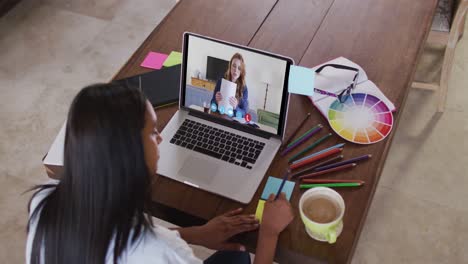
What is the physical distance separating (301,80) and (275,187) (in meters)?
0.39

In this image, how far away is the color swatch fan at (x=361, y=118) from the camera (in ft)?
4.62

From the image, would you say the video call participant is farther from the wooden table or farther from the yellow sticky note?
the yellow sticky note

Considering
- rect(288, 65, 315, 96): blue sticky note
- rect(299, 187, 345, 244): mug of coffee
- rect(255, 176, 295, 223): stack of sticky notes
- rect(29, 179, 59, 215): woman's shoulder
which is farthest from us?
rect(288, 65, 315, 96): blue sticky note

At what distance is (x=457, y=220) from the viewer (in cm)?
204

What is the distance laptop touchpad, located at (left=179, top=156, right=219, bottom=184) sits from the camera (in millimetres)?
1320

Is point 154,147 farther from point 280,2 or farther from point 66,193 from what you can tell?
point 280,2

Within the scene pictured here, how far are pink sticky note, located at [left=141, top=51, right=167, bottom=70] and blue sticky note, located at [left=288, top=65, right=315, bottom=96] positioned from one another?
17.2 inches

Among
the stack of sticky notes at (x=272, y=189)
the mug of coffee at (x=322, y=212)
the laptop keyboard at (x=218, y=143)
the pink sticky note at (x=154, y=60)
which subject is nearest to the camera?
the mug of coffee at (x=322, y=212)

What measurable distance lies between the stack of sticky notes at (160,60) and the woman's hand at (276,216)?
0.63 m

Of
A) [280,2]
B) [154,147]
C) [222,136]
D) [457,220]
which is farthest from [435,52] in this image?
[154,147]

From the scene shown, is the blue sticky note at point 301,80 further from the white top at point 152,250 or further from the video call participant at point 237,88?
the white top at point 152,250

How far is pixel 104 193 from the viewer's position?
93 centimetres

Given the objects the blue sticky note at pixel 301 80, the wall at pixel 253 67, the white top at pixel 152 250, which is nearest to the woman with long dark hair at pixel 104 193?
the white top at pixel 152 250

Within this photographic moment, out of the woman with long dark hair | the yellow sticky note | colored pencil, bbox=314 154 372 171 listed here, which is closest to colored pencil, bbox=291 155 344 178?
colored pencil, bbox=314 154 372 171
